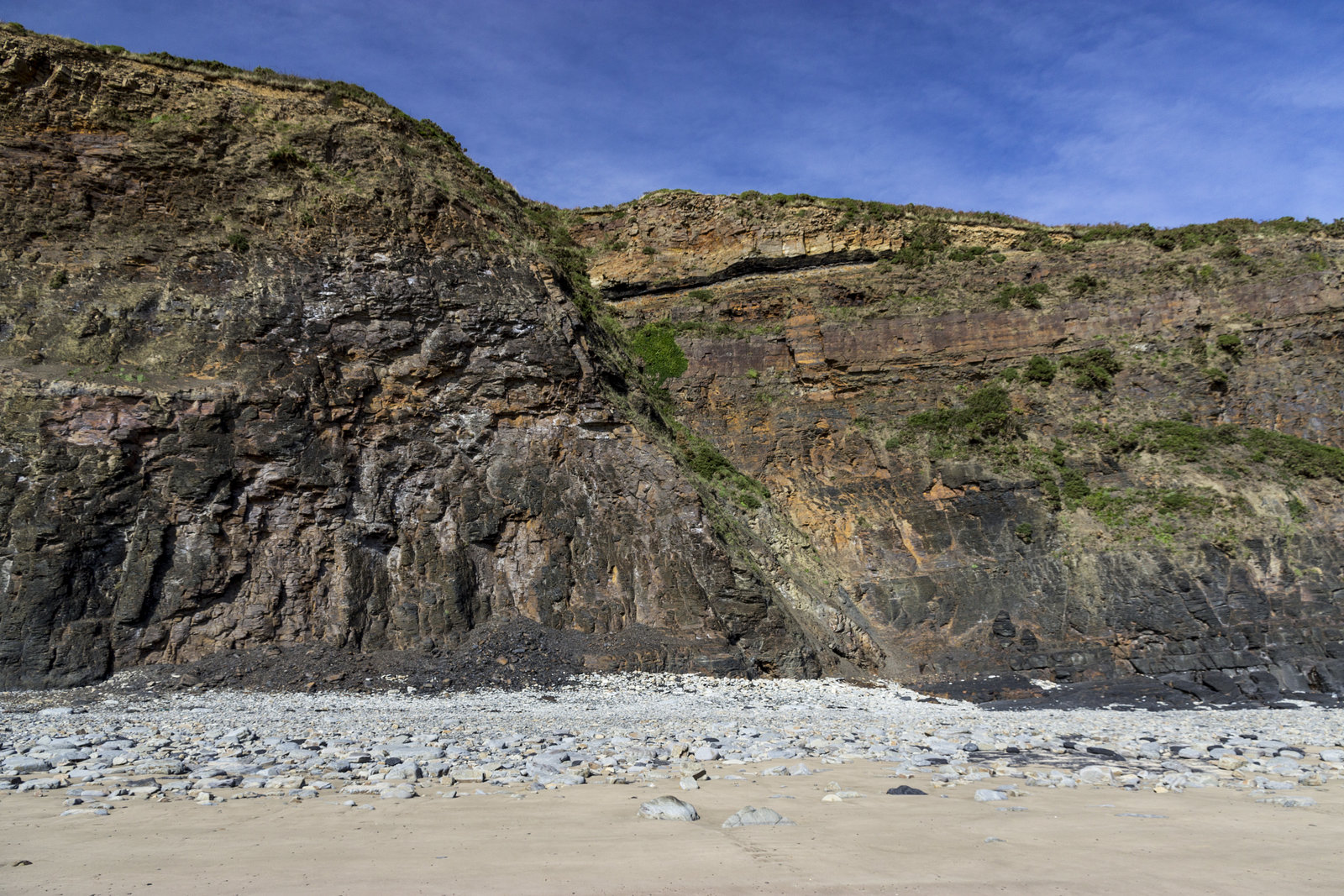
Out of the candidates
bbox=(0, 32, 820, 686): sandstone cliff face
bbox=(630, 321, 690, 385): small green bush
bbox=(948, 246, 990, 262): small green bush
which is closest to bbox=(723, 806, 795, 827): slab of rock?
bbox=(0, 32, 820, 686): sandstone cliff face

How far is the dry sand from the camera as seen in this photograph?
4.00m

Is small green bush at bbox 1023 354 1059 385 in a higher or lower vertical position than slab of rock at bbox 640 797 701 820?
higher

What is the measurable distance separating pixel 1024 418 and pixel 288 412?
72.7 feet

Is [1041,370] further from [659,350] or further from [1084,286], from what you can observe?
[659,350]

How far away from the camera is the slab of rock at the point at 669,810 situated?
540 cm

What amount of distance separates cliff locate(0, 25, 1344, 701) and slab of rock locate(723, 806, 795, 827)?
11.0 metres

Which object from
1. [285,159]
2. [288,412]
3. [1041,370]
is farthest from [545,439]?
[1041,370]

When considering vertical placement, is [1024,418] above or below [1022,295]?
below

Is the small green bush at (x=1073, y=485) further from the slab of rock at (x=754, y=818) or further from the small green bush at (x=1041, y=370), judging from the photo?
the slab of rock at (x=754, y=818)

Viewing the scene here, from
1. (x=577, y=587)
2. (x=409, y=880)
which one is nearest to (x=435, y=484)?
(x=577, y=587)

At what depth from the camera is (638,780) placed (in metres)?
6.82

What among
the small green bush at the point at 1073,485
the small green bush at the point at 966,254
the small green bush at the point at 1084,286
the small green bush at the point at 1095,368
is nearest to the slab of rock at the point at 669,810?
the small green bush at the point at 1073,485

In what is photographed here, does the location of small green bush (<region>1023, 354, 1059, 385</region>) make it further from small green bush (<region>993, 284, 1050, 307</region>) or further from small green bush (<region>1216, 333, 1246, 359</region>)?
small green bush (<region>1216, 333, 1246, 359</region>)

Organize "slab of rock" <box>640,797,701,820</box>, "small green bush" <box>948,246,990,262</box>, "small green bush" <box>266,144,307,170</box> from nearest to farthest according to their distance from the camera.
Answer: "slab of rock" <box>640,797,701,820</box>, "small green bush" <box>266,144,307,170</box>, "small green bush" <box>948,246,990,262</box>
